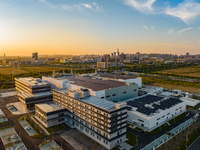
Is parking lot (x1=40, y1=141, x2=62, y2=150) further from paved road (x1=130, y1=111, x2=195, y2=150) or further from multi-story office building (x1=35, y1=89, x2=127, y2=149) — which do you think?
paved road (x1=130, y1=111, x2=195, y2=150)

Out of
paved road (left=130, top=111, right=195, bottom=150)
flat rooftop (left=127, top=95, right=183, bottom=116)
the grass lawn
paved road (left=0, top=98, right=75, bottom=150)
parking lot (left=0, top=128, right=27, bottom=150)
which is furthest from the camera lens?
the grass lawn

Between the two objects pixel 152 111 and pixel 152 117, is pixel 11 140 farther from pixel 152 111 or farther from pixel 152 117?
pixel 152 111

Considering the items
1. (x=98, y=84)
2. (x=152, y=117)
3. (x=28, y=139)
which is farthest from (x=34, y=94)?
(x=152, y=117)

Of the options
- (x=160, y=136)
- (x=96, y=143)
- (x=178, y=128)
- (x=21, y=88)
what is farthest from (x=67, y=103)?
(x=21, y=88)

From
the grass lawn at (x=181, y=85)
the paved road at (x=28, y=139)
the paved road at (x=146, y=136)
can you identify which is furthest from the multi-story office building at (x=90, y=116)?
the grass lawn at (x=181, y=85)

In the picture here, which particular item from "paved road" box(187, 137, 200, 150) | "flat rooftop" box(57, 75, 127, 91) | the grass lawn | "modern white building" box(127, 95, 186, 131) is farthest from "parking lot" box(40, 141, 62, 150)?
the grass lawn

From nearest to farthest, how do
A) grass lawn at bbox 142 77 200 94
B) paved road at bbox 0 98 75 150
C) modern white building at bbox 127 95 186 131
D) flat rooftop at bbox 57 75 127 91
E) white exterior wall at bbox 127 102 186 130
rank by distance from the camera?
1. paved road at bbox 0 98 75 150
2. white exterior wall at bbox 127 102 186 130
3. modern white building at bbox 127 95 186 131
4. flat rooftop at bbox 57 75 127 91
5. grass lawn at bbox 142 77 200 94

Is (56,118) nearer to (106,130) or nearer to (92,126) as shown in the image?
(92,126)
